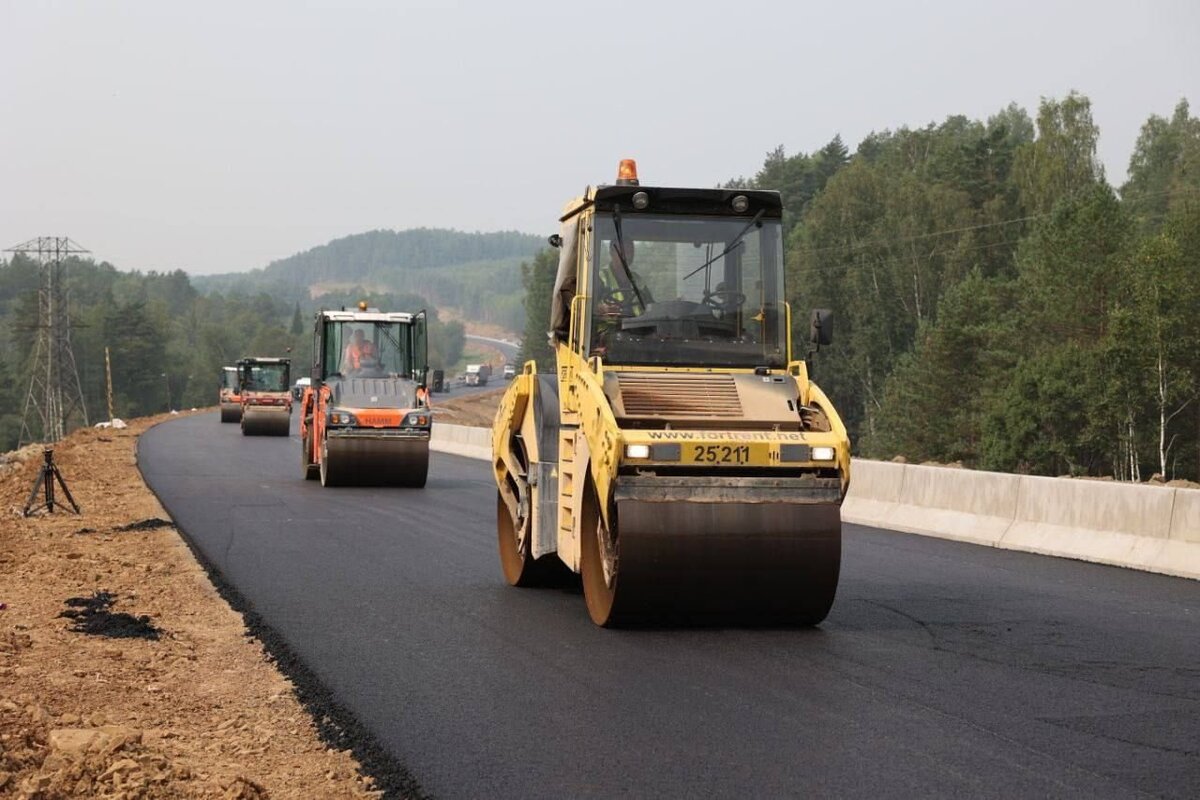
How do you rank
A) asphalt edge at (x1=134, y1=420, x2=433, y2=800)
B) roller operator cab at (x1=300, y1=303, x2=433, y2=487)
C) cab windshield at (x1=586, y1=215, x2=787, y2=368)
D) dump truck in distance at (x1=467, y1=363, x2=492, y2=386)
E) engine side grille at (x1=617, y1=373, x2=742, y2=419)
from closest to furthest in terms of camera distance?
asphalt edge at (x1=134, y1=420, x2=433, y2=800) < engine side grille at (x1=617, y1=373, x2=742, y2=419) < cab windshield at (x1=586, y1=215, x2=787, y2=368) < roller operator cab at (x1=300, y1=303, x2=433, y2=487) < dump truck in distance at (x1=467, y1=363, x2=492, y2=386)

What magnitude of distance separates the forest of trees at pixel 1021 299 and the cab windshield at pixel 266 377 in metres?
18.0

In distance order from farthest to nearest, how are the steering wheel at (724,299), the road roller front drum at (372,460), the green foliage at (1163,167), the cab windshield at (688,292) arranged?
the green foliage at (1163,167), the road roller front drum at (372,460), the steering wheel at (724,299), the cab windshield at (688,292)

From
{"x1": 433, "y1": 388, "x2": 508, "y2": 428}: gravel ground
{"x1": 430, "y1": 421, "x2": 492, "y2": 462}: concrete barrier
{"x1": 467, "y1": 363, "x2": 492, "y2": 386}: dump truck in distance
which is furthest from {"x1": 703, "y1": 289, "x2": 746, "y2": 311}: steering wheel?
{"x1": 467, "y1": 363, "x2": 492, "y2": 386}: dump truck in distance

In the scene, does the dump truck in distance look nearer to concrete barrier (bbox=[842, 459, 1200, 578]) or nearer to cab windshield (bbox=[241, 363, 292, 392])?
cab windshield (bbox=[241, 363, 292, 392])

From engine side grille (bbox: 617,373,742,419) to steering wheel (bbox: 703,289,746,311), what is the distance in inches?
24.6

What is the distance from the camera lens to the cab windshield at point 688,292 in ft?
34.2

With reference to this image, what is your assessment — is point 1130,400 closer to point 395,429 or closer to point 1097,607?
point 395,429

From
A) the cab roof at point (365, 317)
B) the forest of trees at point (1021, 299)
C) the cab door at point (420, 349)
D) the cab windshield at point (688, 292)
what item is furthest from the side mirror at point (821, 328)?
the forest of trees at point (1021, 299)

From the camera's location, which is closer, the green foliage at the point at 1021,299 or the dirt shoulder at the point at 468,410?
the green foliage at the point at 1021,299

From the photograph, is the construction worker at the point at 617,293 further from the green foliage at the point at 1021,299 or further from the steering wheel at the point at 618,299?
the green foliage at the point at 1021,299

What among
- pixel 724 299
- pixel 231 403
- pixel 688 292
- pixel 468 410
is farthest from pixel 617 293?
pixel 468 410

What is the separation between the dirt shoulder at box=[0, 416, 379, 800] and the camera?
6117 millimetres

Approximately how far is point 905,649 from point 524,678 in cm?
239

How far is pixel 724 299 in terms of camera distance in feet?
34.8
